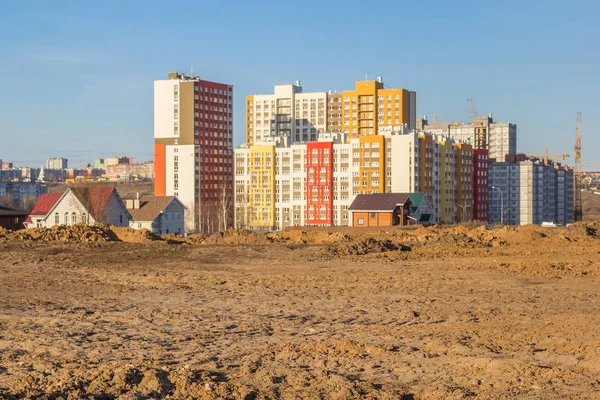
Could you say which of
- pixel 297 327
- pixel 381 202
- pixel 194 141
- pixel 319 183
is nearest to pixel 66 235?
pixel 297 327

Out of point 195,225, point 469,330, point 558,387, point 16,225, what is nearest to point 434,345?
point 469,330

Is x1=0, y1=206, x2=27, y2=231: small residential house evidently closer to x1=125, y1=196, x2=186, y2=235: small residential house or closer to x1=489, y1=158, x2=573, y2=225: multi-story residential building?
x1=125, y1=196, x2=186, y2=235: small residential house

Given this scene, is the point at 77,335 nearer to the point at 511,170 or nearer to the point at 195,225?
the point at 195,225

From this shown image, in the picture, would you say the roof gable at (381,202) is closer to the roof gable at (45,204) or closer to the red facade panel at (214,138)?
the roof gable at (45,204)

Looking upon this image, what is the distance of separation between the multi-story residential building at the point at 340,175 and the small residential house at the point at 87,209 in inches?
2449

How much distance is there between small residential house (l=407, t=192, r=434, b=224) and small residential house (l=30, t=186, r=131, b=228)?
3659 centimetres

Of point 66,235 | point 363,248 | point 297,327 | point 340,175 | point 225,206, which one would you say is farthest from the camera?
point 225,206

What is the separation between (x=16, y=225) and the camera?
7519 cm

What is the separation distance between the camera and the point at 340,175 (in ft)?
440

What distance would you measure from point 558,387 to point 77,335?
1006 centimetres

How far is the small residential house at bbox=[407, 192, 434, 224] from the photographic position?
322ft

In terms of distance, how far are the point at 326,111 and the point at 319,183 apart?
5313 centimetres

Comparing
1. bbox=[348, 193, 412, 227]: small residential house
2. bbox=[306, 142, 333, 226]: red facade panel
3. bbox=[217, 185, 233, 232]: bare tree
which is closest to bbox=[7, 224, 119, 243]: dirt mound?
bbox=[348, 193, 412, 227]: small residential house

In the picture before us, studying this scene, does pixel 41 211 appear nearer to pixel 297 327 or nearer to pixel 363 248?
pixel 363 248
